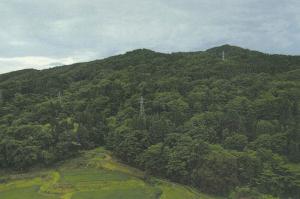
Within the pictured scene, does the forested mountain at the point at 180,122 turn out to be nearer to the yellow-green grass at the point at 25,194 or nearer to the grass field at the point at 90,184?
the grass field at the point at 90,184

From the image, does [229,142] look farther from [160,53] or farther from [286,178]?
[160,53]

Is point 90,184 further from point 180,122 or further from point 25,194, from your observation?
point 180,122

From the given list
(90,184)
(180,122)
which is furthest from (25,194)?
(180,122)

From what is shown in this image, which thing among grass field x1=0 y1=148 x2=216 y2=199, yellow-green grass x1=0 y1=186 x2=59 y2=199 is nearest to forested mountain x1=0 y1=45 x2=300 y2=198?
grass field x1=0 y1=148 x2=216 y2=199

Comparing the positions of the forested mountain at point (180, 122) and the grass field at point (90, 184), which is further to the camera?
the forested mountain at point (180, 122)

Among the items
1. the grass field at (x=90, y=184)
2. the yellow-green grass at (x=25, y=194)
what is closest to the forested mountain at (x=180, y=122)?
the grass field at (x=90, y=184)

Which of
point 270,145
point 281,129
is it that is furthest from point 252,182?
point 281,129
